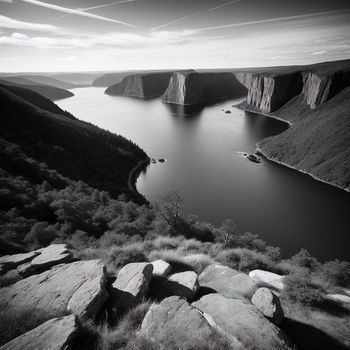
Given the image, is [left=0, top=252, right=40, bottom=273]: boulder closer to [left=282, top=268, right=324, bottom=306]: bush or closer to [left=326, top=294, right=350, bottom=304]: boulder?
[left=282, top=268, right=324, bottom=306]: bush

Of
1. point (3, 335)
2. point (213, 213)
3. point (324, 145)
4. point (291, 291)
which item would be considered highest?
point (3, 335)

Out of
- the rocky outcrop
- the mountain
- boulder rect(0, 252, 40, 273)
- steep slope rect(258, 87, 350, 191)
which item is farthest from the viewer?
the rocky outcrop

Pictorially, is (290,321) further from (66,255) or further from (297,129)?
(297,129)

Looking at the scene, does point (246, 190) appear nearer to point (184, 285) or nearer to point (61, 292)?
point (184, 285)

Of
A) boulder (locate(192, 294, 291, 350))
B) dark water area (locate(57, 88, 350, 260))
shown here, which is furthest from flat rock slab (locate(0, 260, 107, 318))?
dark water area (locate(57, 88, 350, 260))

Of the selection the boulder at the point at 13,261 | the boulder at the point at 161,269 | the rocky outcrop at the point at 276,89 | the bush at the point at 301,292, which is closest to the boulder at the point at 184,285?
the boulder at the point at 161,269

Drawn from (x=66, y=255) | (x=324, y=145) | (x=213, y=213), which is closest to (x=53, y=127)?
(x=213, y=213)

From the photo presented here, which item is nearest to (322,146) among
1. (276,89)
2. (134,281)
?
(134,281)
